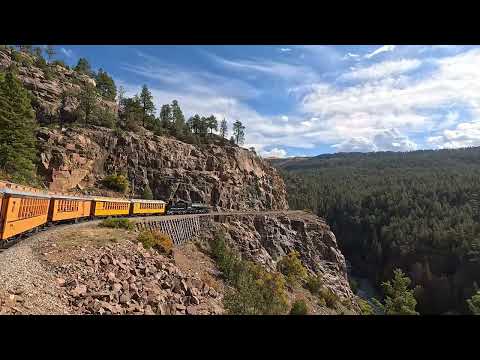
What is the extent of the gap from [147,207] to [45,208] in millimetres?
17155

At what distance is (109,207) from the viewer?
28594 mm

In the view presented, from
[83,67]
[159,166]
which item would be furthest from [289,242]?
[83,67]

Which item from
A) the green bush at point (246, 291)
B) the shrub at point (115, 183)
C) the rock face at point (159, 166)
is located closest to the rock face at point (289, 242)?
the rock face at point (159, 166)

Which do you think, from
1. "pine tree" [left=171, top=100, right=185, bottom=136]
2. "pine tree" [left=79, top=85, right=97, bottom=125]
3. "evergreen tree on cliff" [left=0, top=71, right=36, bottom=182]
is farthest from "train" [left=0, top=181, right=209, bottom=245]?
"pine tree" [left=171, top=100, right=185, bottom=136]

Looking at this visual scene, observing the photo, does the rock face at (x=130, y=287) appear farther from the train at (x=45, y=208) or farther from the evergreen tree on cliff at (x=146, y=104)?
the evergreen tree on cliff at (x=146, y=104)

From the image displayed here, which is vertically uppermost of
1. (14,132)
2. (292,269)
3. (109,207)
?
(14,132)

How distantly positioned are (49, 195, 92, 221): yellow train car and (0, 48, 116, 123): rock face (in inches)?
1166

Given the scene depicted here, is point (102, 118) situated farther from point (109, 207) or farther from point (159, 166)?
point (109, 207)

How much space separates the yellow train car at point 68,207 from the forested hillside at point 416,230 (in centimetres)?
7721

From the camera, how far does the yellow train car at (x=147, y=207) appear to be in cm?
3278

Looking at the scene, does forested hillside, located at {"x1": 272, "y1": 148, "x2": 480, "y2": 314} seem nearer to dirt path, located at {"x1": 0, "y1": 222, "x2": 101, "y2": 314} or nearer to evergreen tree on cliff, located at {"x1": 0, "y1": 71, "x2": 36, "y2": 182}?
evergreen tree on cliff, located at {"x1": 0, "y1": 71, "x2": 36, "y2": 182}

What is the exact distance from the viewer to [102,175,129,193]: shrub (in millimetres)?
45094

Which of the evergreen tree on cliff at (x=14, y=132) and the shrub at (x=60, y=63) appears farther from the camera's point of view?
the shrub at (x=60, y=63)
